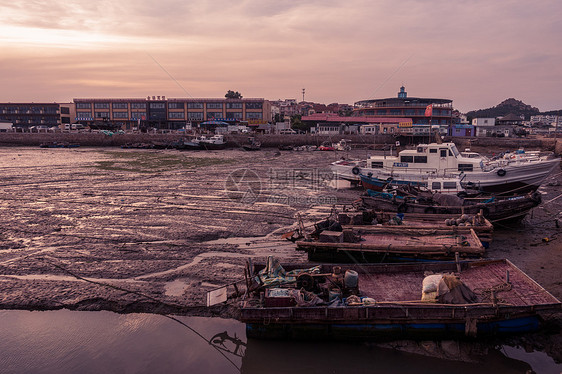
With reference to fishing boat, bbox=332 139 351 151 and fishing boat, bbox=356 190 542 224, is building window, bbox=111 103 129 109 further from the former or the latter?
fishing boat, bbox=356 190 542 224

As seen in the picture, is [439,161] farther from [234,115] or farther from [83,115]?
[83,115]

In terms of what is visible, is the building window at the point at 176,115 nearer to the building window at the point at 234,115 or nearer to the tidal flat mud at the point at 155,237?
the building window at the point at 234,115

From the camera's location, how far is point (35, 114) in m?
100

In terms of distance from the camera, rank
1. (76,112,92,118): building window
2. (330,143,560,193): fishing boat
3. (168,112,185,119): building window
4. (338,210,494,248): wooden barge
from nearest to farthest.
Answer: (338,210,494,248): wooden barge
(330,143,560,193): fishing boat
(168,112,185,119): building window
(76,112,92,118): building window

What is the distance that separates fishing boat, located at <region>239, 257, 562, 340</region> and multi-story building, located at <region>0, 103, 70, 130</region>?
10918cm

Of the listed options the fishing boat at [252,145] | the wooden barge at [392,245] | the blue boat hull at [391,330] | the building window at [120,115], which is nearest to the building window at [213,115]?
the building window at [120,115]

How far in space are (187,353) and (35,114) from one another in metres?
114

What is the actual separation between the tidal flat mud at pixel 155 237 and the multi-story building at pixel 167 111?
208 ft

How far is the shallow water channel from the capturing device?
27.7 ft

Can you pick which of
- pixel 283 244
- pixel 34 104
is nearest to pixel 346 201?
pixel 283 244

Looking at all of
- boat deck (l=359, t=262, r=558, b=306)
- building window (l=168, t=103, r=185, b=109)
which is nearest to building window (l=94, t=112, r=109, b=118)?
building window (l=168, t=103, r=185, b=109)

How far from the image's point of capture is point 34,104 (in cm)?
9925

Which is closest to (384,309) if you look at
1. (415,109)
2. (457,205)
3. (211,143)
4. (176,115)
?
(457,205)

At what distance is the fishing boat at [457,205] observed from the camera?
57.7ft
